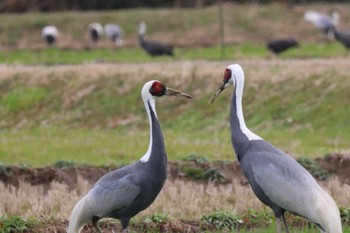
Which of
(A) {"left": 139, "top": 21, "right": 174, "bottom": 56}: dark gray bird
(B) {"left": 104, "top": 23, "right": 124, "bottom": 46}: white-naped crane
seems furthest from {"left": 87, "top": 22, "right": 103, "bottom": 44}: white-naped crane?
(A) {"left": 139, "top": 21, "right": 174, "bottom": 56}: dark gray bird

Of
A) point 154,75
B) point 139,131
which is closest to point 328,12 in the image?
point 154,75

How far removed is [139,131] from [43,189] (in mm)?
8600

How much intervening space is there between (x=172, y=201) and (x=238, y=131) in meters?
2.95

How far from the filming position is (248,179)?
36.1 ft

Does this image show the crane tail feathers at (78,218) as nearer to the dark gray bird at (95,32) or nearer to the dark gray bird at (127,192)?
the dark gray bird at (127,192)

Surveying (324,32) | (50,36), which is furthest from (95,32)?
(324,32)

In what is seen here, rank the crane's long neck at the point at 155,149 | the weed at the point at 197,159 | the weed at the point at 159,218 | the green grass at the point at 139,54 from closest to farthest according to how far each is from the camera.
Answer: the crane's long neck at the point at 155,149, the weed at the point at 159,218, the weed at the point at 197,159, the green grass at the point at 139,54

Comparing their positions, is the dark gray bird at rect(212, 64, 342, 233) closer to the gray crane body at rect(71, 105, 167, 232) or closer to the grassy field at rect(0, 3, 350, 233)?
the gray crane body at rect(71, 105, 167, 232)

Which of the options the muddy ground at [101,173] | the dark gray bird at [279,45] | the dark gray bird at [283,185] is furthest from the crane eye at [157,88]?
the dark gray bird at [279,45]

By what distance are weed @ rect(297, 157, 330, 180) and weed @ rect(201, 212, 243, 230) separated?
14.5ft

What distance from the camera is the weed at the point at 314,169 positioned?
16.9 meters

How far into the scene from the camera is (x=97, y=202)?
36.4 ft

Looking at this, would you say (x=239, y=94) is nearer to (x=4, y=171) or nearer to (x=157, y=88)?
(x=157, y=88)

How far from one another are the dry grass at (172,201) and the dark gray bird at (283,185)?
2.19 m
